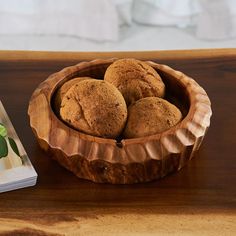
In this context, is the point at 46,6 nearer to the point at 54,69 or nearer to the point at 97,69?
the point at 54,69

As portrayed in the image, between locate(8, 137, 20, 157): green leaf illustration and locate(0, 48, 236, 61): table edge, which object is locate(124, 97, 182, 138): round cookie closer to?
locate(8, 137, 20, 157): green leaf illustration

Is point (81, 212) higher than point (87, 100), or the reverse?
point (87, 100)

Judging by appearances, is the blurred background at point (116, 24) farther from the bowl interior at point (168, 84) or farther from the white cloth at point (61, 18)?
the bowl interior at point (168, 84)

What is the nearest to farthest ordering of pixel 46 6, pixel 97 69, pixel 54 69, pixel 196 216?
1. pixel 196 216
2. pixel 97 69
3. pixel 54 69
4. pixel 46 6

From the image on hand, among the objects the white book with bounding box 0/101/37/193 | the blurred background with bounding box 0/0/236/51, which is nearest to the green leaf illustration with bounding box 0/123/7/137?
the white book with bounding box 0/101/37/193

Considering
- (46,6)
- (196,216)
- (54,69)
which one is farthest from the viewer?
(46,6)

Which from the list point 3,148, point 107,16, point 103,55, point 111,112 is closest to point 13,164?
point 3,148

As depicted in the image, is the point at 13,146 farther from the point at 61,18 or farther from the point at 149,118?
the point at 61,18

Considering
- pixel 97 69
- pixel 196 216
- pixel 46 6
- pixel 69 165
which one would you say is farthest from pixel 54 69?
pixel 46 6
